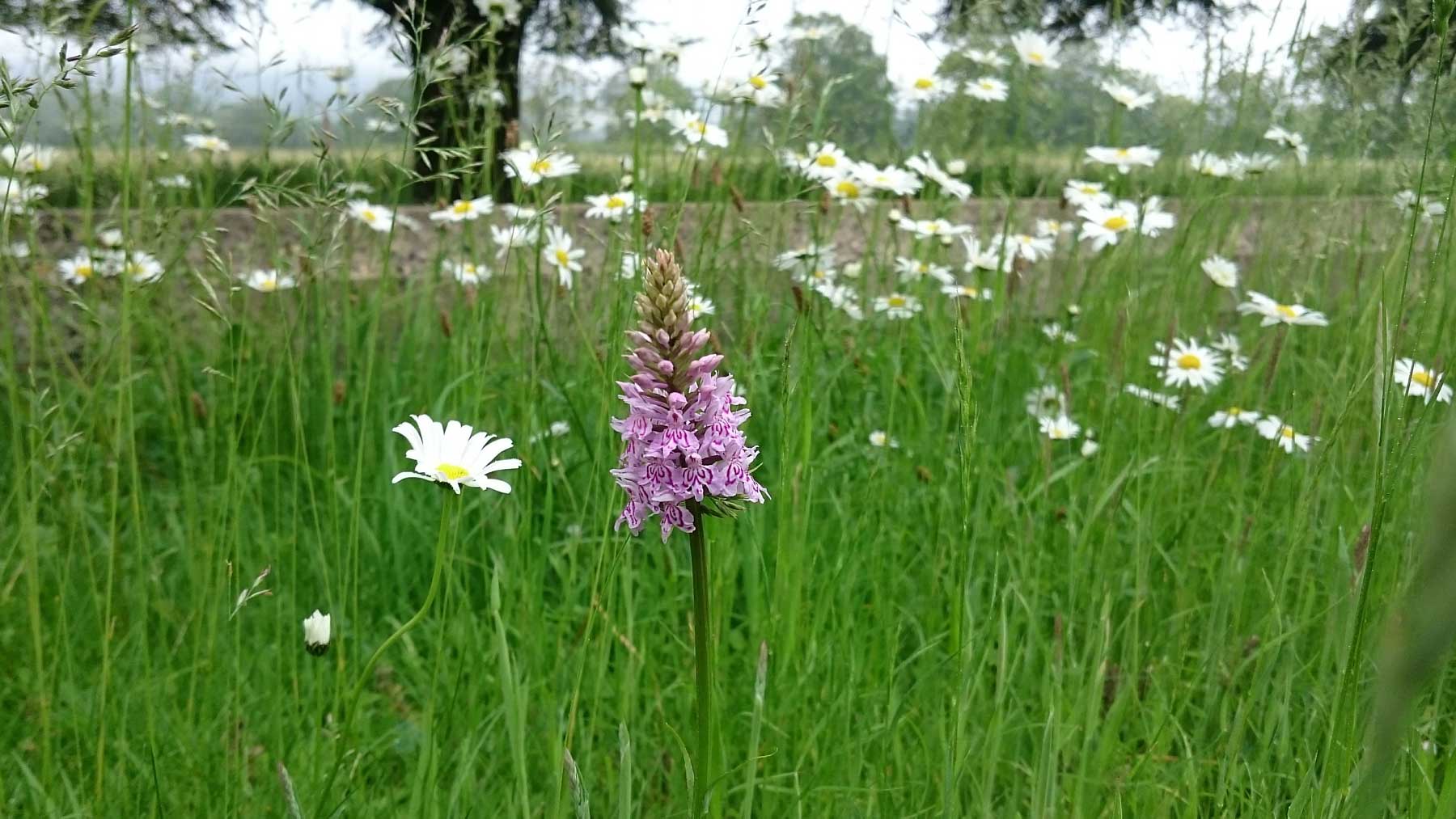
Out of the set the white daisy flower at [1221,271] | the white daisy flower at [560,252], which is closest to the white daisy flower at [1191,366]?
the white daisy flower at [1221,271]

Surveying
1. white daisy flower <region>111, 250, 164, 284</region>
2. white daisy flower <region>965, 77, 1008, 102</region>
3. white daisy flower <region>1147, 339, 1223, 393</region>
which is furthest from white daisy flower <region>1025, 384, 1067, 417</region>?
white daisy flower <region>111, 250, 164, 284</region>

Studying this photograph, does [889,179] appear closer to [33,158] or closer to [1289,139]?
[1289,139]

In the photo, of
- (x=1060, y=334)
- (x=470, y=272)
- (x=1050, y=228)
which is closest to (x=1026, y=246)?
(x=1050, y=228)

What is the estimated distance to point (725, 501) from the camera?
826mm

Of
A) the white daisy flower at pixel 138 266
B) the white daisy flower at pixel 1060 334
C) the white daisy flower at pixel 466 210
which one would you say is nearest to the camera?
the white daisy flower at pixel 138 266

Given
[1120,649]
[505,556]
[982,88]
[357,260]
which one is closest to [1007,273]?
[982,88]

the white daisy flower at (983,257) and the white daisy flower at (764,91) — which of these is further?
the white daisy flower at (983,257)

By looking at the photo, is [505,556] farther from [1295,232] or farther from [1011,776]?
[1295,232]

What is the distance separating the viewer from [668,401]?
0.80m

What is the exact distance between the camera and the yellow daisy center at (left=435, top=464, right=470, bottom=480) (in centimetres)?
98

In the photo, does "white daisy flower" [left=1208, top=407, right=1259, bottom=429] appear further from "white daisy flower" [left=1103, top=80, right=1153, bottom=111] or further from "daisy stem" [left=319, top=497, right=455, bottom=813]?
"daisy stem" [left=319, top=497, right=455, bottom=813]

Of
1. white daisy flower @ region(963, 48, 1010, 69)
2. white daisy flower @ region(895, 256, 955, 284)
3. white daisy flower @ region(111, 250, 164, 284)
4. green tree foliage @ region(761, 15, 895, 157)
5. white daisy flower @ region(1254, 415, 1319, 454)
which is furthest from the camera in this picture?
white daisy flower @ region(963, 48, 1010, 69)

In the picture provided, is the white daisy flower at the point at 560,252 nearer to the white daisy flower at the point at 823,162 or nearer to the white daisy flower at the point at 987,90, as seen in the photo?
the white daisy flower at the point at 823,162

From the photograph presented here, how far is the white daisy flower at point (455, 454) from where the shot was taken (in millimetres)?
990
